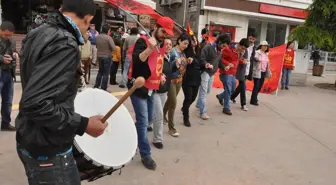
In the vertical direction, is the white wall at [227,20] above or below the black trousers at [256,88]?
above

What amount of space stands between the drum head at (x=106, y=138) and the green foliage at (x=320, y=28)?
1096 centimetres

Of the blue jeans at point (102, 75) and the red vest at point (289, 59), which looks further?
the red vest at point (289, 59)

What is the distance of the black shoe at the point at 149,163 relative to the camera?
3.94 m

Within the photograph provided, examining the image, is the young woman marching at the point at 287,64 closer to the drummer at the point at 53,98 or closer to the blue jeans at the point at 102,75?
the blue jeans at the point at 102,75

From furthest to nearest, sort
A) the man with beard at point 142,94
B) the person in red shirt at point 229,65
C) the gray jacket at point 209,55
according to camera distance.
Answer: the person in red shirt at point 229,65, the gray jacket at point 209,55, the man with beard at point 142,94

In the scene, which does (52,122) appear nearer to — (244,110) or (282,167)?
(282,167)

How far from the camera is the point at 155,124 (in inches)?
179

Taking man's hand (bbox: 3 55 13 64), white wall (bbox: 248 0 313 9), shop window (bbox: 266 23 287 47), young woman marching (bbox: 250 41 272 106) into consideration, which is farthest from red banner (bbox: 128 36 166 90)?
shop window (bbox: 266 23 287 47)

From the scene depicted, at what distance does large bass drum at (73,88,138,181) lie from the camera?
7.34ft

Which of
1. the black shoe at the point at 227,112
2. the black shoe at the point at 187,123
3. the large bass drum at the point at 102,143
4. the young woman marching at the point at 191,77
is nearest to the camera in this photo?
the large bass drum at the point at 102,143

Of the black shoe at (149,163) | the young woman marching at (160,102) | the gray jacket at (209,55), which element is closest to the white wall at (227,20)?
the gray jacket at (209,55)

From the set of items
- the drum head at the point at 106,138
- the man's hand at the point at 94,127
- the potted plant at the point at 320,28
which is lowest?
the drum head at the point at 106,138

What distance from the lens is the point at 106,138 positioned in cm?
248

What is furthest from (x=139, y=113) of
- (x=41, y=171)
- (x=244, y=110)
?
(x=244, y=110)
